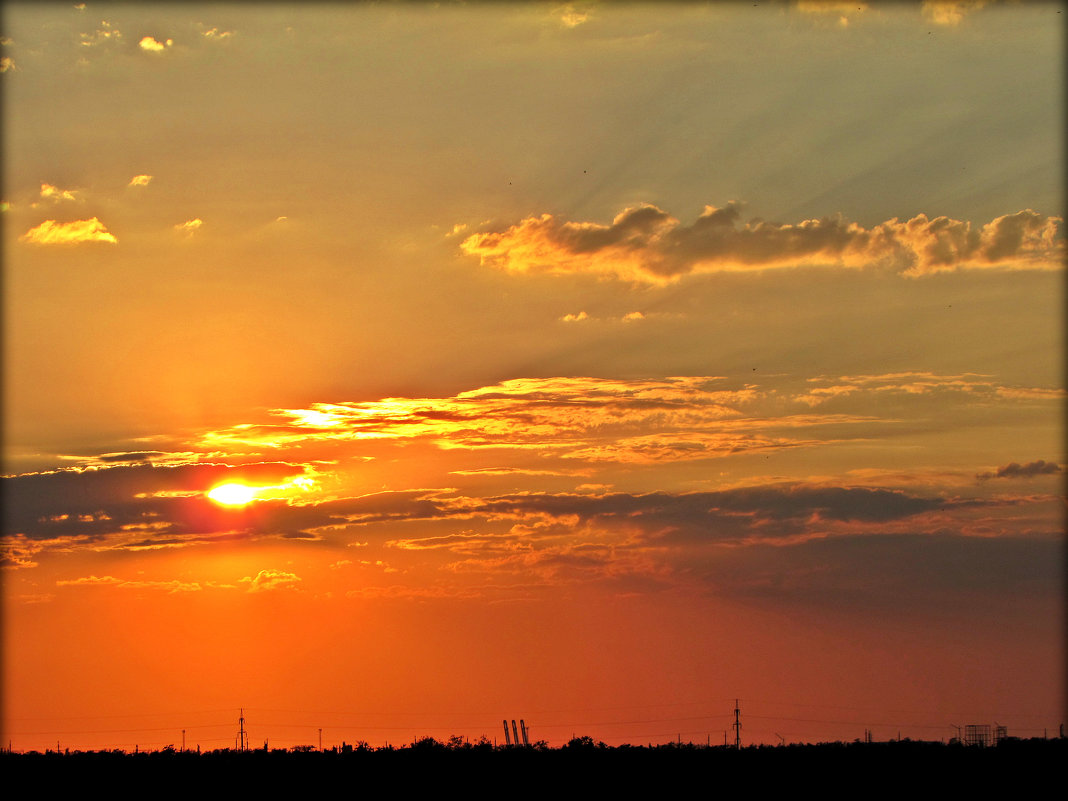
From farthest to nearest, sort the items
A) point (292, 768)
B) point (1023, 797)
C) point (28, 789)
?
point (292, 768), point (28, 789), point (1023, 797)

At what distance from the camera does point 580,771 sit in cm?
12306

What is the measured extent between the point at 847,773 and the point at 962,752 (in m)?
32.1

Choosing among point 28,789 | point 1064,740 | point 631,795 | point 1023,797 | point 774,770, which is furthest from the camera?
point 1064,740

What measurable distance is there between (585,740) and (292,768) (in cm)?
5029

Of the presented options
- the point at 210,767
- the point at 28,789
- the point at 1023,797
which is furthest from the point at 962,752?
the point at 28,789

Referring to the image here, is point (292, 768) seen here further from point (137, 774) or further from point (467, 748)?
point (467, 748)

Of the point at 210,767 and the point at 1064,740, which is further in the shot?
the point at 1064,740

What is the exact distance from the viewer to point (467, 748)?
165500mm

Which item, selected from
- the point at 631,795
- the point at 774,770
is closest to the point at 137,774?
the point at 631,795

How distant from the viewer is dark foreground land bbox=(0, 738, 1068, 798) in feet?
356

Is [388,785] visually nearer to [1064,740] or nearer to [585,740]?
[585,740]

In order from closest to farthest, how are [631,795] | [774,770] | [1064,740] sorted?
[631,795] < [774,770] < [1064,740]

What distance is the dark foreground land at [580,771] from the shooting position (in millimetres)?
108375

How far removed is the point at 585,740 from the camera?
170m
